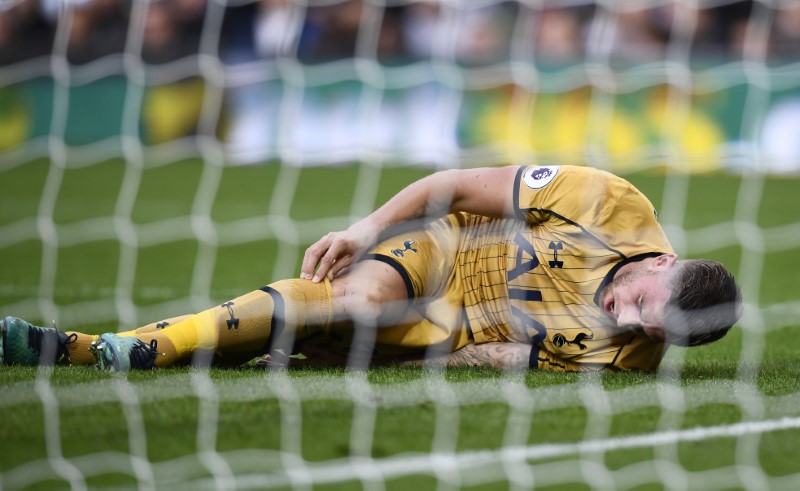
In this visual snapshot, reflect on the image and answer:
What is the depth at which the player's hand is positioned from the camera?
9.18ft

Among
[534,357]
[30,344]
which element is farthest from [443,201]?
[30,344]

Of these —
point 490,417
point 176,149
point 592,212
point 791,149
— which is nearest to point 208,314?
point 490,417

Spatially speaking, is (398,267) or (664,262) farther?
(398,267)

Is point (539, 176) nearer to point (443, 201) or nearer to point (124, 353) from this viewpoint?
point (443, 201)

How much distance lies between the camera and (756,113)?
36.7 feet

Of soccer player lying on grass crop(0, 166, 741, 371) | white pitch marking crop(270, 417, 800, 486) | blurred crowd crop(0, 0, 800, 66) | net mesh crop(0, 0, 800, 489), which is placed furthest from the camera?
blurred crowd crop(0, 0, 800, 66)

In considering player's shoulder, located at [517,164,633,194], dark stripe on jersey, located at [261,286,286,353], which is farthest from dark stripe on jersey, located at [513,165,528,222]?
dark stripe on jersey, located at [261,286,286,353]

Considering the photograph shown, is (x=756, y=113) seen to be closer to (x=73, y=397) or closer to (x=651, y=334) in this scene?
(x=651, y=334)

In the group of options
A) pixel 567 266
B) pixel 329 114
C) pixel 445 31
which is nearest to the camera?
pixel 567 266

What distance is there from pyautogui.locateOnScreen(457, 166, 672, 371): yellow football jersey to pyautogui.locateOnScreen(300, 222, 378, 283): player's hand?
385 mm

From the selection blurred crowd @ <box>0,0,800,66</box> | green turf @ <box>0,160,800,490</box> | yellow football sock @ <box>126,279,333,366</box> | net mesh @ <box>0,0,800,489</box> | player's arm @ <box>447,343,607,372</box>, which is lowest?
green turf @ <box>0,160,800,490</box>

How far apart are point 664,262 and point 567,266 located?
0.91 ft

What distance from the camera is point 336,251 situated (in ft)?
9.20

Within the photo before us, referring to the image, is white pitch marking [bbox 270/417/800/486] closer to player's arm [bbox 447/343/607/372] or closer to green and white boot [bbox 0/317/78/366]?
player's arm [bbox 447/343/607/372]
